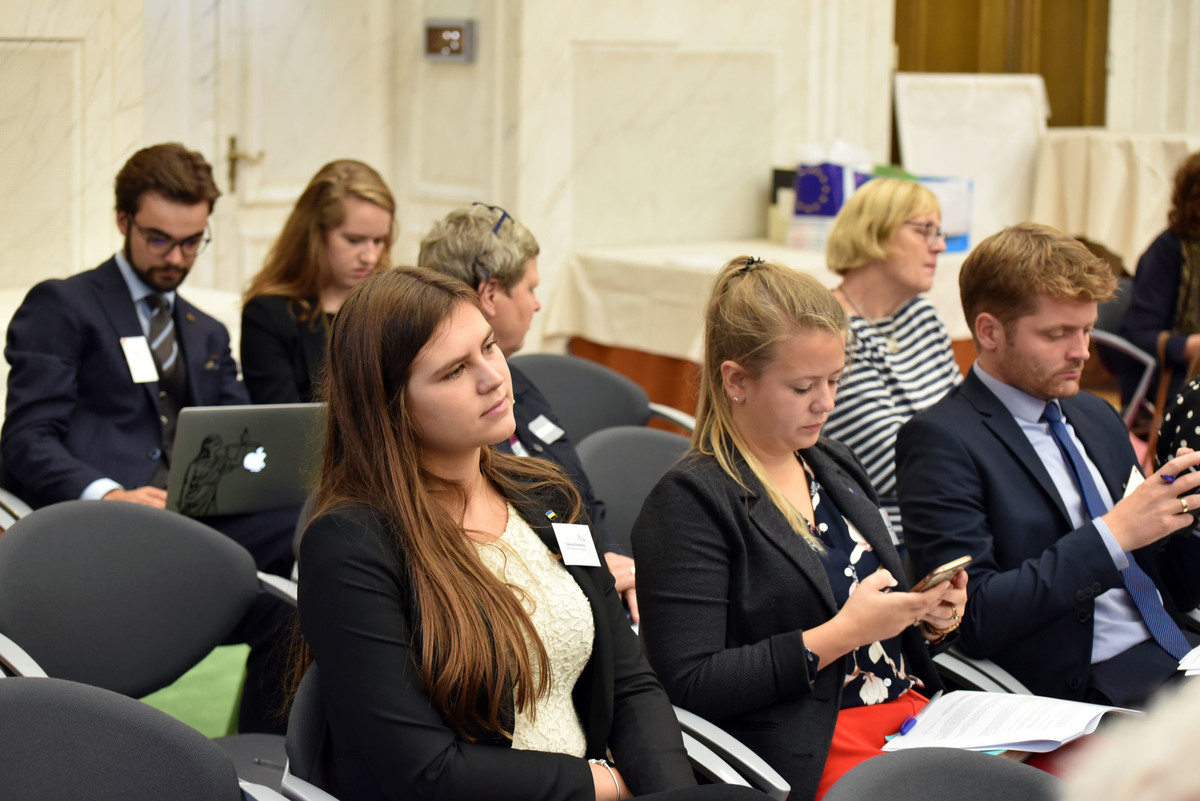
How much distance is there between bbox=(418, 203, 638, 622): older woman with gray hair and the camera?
262 centimetres

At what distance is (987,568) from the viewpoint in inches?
85.0

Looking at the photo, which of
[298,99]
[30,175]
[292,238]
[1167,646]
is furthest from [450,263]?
[298,99]

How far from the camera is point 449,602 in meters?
1.56

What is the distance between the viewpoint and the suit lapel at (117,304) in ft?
9.89

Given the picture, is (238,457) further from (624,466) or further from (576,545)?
(576,545)

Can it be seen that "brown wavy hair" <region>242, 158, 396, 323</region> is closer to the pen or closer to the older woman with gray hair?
the older woman with gray hair

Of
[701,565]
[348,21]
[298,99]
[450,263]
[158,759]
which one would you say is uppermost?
[348,21]

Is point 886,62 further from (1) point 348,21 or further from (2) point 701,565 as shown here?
(2) point 701,565

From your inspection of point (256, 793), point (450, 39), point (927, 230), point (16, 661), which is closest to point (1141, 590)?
point (927, 230)

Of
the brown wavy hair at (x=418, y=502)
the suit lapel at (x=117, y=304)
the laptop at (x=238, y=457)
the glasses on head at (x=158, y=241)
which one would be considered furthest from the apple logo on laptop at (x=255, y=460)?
the brown wavy hair at (x=418, y=502)

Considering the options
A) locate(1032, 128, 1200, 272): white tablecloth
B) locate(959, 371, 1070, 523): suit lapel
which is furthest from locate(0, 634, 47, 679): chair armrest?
locate(1032, 128, 1200, 272): white tablecloth

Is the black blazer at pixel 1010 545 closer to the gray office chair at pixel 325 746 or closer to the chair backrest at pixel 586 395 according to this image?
the gray office chair at pixel 325 746

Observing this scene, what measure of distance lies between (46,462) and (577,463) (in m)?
1.23

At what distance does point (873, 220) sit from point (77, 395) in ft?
6.73
